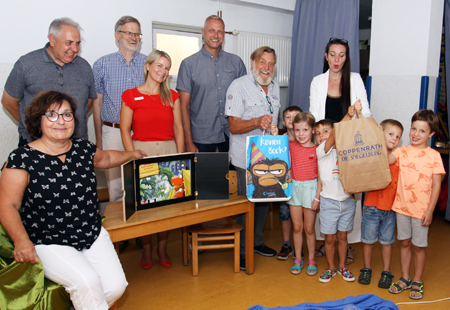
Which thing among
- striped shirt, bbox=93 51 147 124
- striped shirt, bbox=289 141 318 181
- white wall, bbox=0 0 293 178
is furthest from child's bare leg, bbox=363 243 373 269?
white wall, bbox=0 0 293 178

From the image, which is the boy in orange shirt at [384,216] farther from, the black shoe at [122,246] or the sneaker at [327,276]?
the black shoe at [122,246]

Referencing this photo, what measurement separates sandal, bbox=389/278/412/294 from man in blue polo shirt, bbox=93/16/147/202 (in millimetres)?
2166

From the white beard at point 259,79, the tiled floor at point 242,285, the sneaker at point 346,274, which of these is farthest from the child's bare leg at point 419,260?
the white beard at point 259,79

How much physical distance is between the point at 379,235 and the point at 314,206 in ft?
1.65

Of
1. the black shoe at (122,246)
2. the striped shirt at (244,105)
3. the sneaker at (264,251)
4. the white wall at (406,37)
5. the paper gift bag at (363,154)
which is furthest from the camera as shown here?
the white wall at (406,37)

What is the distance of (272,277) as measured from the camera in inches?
112

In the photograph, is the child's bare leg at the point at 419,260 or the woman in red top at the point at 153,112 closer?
the child's bare leg at the point at 419,260

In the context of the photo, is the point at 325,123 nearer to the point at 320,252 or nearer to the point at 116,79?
the point at 320,252

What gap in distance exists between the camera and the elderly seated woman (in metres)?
1.84

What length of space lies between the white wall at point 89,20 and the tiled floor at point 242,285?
5.47 ft

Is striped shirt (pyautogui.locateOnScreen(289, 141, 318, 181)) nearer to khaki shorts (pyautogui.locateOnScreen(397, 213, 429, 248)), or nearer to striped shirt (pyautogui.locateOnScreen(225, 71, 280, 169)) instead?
striped shirt (pyautogui.locateOnScreen(225, 71, 280, 169))

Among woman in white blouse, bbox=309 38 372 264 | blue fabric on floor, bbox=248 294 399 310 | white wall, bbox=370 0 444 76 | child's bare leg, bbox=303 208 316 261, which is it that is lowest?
blue fabric on floor, bbox=248 294 399 310

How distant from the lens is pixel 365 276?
108 inches

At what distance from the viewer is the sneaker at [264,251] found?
10.6 feet
